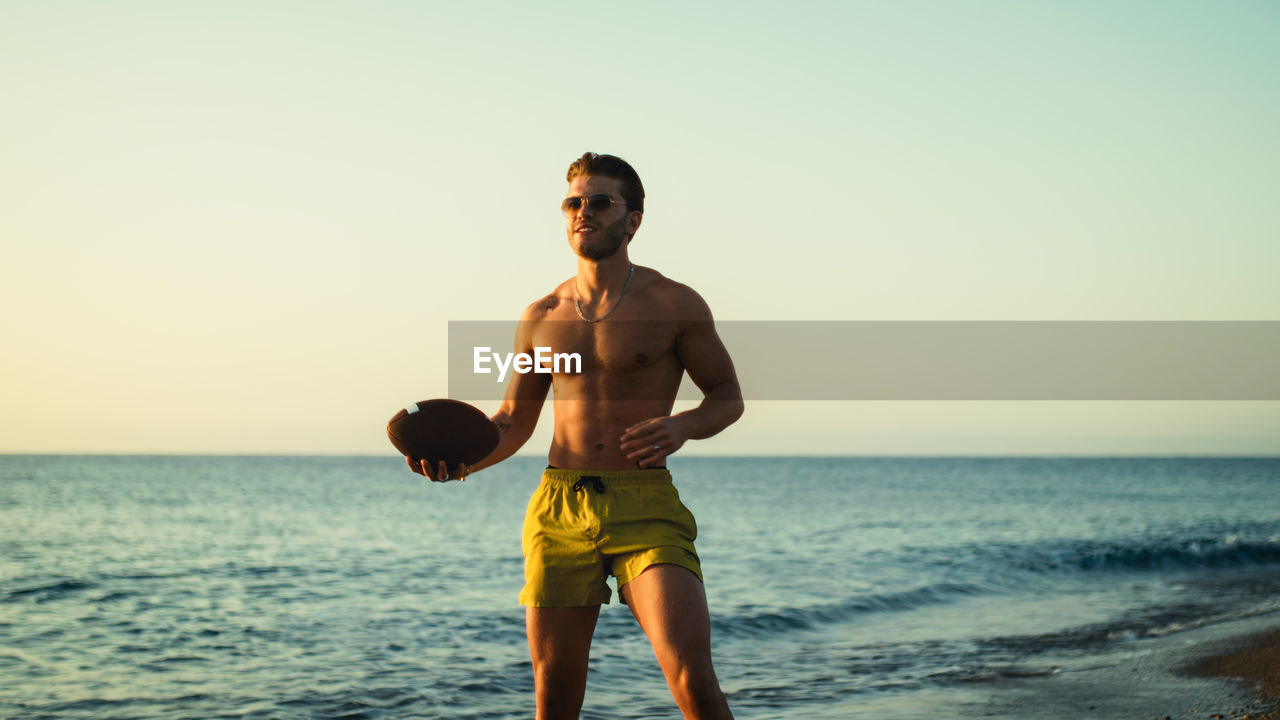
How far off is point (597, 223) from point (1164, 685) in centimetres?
685

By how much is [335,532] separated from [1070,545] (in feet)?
55.7

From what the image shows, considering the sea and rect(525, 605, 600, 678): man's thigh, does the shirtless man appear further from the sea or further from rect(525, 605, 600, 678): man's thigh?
the sea

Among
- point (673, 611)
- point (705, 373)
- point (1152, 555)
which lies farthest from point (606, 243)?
point (1152, 555)

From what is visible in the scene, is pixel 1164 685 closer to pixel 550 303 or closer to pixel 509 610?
pixel 550 303

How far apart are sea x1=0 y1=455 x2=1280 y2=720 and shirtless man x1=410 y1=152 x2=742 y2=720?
4.51 metres

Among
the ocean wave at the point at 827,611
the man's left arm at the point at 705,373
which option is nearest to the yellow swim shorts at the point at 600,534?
the man's left arm at the point at 705,373

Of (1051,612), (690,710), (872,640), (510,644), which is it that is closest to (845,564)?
(1051,612)

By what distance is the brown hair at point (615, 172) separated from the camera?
13.6 feet

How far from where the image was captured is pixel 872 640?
1184cm

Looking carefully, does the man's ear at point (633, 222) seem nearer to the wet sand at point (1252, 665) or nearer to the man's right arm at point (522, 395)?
the man's right arm at point (522, 395)

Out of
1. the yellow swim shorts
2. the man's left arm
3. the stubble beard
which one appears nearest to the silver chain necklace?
the stubble beard

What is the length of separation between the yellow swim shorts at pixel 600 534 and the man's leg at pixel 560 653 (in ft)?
0.14

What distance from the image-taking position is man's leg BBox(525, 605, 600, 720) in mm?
4020

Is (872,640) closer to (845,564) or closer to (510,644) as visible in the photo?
(510,644)
